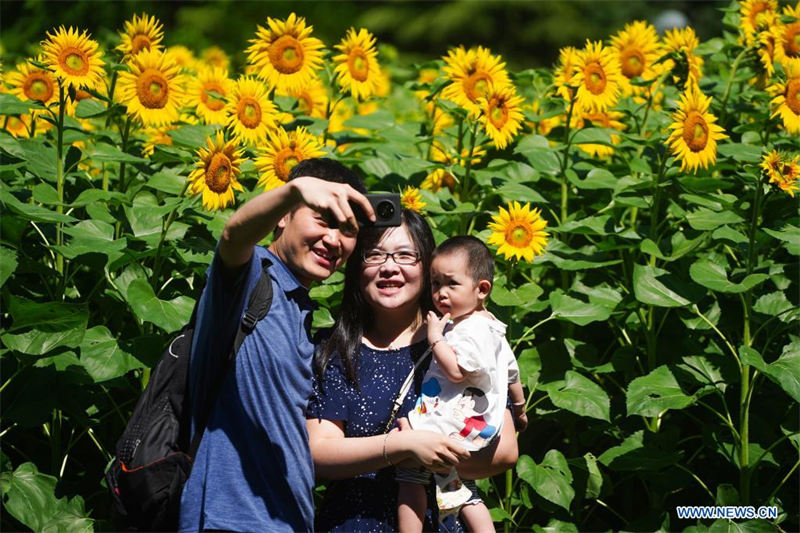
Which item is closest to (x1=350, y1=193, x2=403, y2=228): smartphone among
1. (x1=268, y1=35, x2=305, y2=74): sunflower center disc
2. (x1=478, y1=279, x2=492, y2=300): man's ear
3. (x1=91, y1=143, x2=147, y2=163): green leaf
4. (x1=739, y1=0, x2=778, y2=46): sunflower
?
(x1=478, y1=279, x2=492, y2=300): man's ear

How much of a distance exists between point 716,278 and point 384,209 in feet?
4.88

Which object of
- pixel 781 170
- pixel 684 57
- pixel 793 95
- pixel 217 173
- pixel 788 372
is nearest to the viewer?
pixel 217 173

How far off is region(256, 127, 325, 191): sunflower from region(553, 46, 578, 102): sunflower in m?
1.05

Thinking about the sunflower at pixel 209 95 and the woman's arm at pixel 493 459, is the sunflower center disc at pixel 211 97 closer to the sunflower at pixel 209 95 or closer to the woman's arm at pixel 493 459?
the sunflower at pixel 209 95

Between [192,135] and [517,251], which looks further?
[192,135]

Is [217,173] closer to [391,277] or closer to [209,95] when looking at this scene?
[391,277]

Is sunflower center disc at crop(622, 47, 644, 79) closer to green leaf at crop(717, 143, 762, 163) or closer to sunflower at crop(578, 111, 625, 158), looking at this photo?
sunflower at crop(578, 111, 625, 158)

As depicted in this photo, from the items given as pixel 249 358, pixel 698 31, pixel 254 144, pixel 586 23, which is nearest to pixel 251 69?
pixel 254 144

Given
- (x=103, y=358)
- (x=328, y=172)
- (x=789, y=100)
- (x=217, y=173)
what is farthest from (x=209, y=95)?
(x=789, y=100)

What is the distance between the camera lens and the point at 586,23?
52.2ft

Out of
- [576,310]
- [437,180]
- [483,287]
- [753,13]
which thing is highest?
[753,13]

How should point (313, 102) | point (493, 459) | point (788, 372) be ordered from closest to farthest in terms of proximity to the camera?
point (493, 459) → point (788, 372) → point (313, 102)

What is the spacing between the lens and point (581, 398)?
3.38 metres

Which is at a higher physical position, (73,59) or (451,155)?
(73,59)
